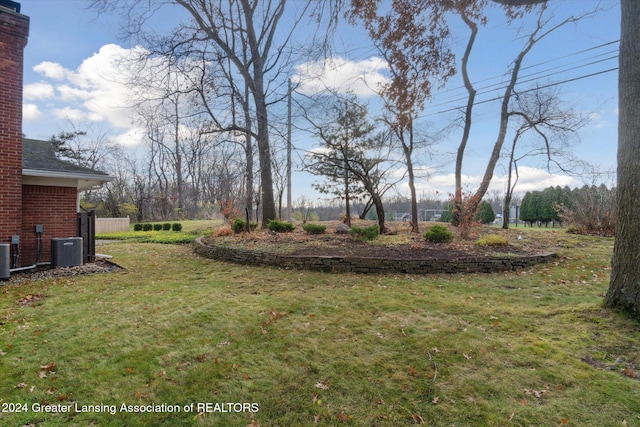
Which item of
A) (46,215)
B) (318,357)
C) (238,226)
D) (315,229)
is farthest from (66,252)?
(318,357)

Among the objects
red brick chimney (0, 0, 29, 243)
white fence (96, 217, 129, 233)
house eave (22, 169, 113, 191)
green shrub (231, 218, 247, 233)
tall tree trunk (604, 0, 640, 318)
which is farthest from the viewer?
white fence (96, 217, 129, 233)

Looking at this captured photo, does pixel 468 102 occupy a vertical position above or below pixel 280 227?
above

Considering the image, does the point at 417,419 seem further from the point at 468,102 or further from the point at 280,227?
the point at 468,102

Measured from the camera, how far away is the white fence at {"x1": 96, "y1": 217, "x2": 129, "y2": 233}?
62.5 feet

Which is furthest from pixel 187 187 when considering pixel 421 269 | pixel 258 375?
pixel 258 375

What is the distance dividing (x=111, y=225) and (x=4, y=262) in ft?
51.2

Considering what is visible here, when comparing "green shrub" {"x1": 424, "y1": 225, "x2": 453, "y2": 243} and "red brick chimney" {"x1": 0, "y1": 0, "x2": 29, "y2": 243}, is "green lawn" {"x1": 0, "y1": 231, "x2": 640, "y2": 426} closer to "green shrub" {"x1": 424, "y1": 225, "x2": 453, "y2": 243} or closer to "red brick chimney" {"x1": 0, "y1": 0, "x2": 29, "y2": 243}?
"red brick chimney" {"x1": 0, "y1": 0, "x2": 29, "y2": 243}

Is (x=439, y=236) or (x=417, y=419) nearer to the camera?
(x=417, y=419)

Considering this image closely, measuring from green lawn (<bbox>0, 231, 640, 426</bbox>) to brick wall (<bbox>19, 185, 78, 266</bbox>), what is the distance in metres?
A: 2.23

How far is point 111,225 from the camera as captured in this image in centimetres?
1962

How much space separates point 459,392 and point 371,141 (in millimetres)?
11819

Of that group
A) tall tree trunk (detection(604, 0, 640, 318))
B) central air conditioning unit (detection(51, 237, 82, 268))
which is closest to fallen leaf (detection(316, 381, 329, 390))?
tall tree trunk (detection(604, 0, 640, 318))

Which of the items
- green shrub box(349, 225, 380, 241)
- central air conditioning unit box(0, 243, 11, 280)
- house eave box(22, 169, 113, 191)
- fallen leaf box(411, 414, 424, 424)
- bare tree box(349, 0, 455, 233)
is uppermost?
bare tree box(349, 0, 455, 233)

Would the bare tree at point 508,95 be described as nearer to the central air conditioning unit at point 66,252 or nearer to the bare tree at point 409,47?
the bare tree at point 409,47
